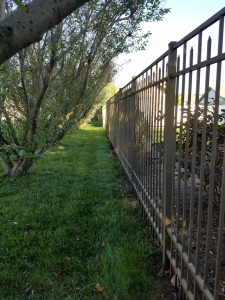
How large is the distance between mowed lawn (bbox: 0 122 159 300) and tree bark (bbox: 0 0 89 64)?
1.98m

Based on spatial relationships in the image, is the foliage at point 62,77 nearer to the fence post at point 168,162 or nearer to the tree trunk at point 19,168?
the tree trunk at point 19,168

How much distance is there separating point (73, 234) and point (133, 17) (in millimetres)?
5006

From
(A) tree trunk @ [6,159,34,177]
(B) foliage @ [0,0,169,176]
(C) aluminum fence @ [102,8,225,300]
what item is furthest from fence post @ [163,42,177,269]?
(A) tree trunk @ [6,159,34,177]

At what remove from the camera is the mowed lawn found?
212 centimetres

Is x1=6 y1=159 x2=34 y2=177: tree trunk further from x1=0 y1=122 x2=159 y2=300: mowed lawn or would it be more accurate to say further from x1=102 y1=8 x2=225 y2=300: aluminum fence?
x1=102 y1=8 x2=225 y2=300: aluminum fence

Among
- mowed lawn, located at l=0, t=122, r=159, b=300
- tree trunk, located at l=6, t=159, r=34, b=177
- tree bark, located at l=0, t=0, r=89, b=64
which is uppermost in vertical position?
tree bark, located at l=0, t=0, r=89, b=64

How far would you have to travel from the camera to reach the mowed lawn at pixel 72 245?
212cm

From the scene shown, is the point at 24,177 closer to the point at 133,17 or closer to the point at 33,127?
the point at 33,127

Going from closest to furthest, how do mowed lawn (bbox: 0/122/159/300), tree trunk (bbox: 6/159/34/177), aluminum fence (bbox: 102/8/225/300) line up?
aluminum fence (bbox: 102/8/225/300), mowed lawn (bbox: 0/122/159/300), tree trunk (bbox: 6/159/34/177)

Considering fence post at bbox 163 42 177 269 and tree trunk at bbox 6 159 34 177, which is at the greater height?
fence post at bbox 163 42 177 269

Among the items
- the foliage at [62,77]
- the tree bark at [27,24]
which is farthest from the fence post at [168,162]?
the foliage at [62,77]

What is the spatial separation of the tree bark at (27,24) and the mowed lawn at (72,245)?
1983mm

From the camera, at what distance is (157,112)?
256 cm

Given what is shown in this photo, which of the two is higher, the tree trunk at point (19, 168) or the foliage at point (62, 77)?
the foliage at point (62, 77)
